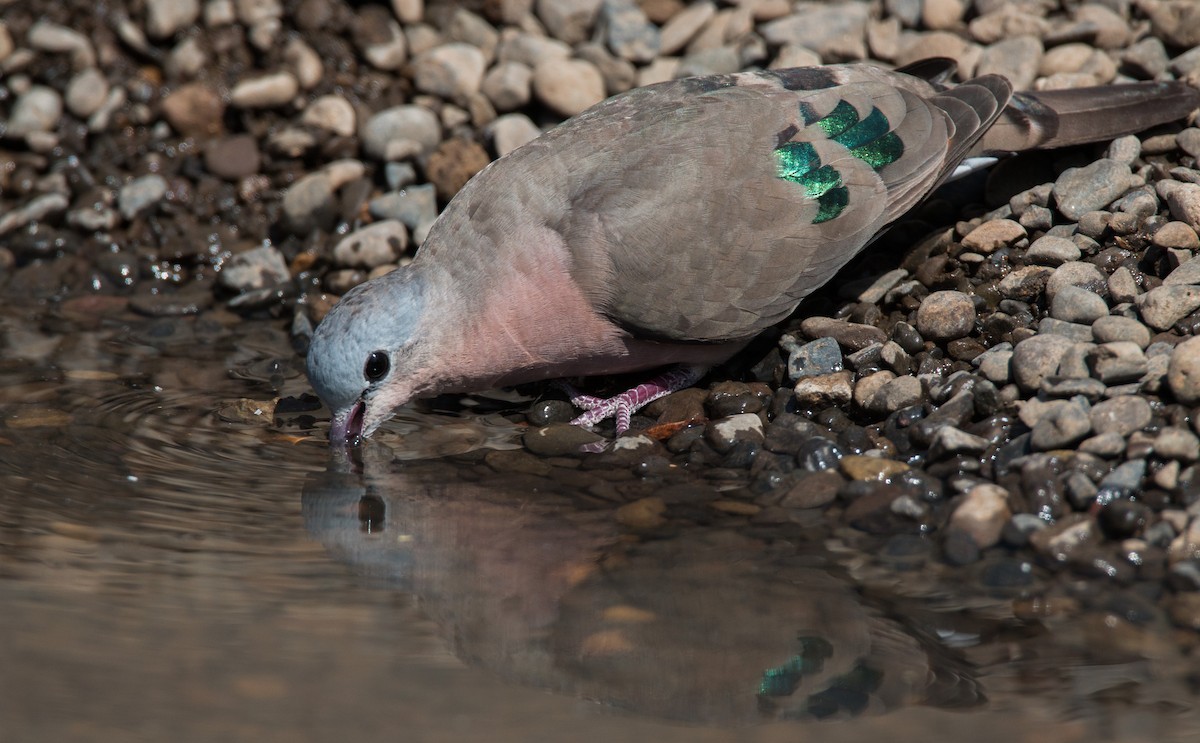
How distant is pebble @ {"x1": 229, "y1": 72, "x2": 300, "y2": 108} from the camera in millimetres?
7039

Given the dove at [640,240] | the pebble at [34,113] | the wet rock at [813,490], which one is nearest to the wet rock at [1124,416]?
the wet rock at [813,490]

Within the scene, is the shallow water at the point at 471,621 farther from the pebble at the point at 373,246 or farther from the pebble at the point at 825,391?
the pebble at the point at 373,246

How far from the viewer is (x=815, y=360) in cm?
521

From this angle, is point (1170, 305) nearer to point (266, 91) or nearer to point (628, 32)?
point (628, 32)

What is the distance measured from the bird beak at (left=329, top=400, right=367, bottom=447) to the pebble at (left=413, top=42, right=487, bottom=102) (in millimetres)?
2598

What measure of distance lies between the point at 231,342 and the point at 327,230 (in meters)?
0.95

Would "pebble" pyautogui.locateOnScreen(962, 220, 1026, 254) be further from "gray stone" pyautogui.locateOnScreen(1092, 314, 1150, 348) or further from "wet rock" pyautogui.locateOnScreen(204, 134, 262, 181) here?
"wet rock" pyautogui.locateOnScreen(204, 134, 262, 181)

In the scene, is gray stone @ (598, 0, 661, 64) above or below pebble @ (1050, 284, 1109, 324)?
above

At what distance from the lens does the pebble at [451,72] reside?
7016mm

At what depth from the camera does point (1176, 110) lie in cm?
554

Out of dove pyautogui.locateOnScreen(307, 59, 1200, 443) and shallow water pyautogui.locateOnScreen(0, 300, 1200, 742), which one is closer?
shallow water pyautogui.locateOnScreen(0, 300, 1200, 742)

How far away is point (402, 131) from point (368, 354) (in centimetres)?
235

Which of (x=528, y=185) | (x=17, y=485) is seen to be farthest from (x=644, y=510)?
(x=17, y=485)

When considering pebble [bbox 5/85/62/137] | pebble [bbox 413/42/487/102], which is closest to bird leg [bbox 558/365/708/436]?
pebble [bbox 413/42/487/102]
